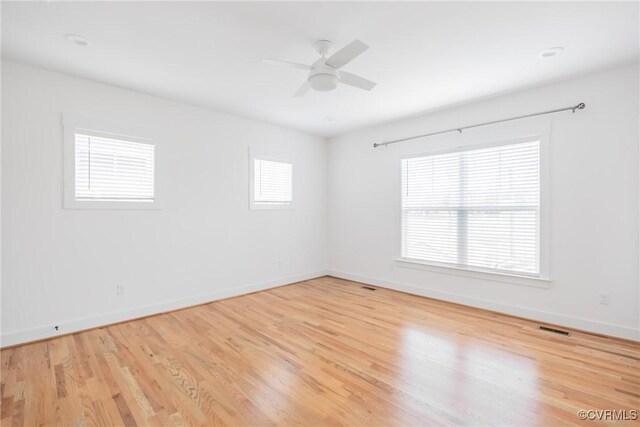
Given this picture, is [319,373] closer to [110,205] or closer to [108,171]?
[110,205]

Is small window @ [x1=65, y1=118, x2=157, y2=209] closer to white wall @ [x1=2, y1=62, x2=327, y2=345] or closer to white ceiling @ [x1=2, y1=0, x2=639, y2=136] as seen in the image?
white wall @ [x1=2, y1=62, x2=327, y2=345]

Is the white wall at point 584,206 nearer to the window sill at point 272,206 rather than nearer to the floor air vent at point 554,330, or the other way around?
the floor air vent at point 554,330

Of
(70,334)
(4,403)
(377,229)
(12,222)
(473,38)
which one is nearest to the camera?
(4,403)

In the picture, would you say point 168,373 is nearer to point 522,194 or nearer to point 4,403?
point 4,403

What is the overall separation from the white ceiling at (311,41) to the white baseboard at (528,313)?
8.77 ft

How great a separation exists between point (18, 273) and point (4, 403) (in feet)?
4.69

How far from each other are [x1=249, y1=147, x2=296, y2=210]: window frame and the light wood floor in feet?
6.32

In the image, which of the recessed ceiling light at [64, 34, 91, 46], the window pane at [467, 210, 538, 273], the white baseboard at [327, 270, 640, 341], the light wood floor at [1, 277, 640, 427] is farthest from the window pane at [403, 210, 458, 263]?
the recessed ceiling light at [64, 34, 91, 46]

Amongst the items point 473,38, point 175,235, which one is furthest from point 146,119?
point 473,38

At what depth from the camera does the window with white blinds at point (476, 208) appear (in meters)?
3.60

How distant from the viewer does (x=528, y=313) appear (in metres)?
3.55

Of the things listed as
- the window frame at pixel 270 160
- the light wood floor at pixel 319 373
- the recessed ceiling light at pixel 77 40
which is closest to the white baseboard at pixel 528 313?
the light wood floor at pixel 319 373

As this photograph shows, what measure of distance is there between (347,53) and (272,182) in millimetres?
3148

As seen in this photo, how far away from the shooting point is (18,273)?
291cm
